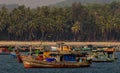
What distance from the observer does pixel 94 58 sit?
5561 inches

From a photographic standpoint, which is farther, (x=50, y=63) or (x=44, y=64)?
(x=50, y=63)

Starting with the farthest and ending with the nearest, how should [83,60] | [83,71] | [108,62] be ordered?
[108,62]
[83,60]
[83,71]

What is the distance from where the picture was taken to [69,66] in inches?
4567

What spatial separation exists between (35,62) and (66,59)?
11.5m

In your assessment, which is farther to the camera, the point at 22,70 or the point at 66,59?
the point at 66,59

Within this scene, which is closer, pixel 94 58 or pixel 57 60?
pixel 57 60

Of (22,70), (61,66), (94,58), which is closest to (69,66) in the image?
(61,66)

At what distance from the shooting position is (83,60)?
11988 cm

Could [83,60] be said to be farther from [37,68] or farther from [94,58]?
[94,58]

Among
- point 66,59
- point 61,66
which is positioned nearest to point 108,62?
point 66,59

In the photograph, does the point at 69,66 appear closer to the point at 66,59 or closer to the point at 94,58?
the point at 66,59

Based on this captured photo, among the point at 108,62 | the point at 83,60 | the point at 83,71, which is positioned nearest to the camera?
the point at 83,71

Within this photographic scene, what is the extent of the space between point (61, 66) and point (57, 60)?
4.73 m

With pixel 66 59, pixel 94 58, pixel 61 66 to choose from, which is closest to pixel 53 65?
pixel 61 66
